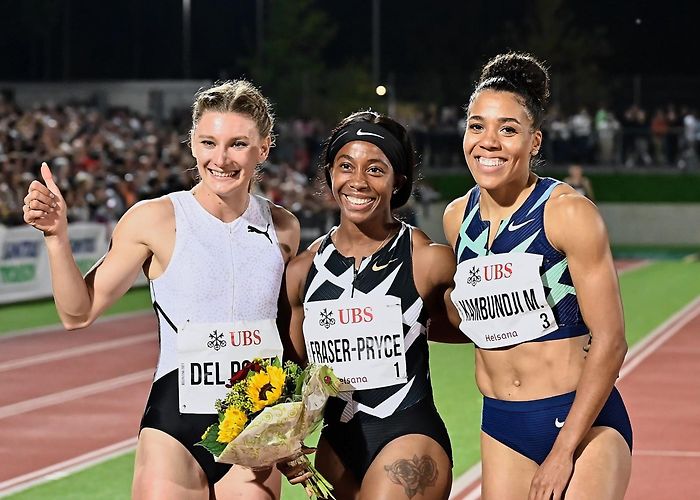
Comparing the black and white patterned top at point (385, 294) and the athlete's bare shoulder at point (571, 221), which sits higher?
the athlete's bare shoulder at point (571, 221)

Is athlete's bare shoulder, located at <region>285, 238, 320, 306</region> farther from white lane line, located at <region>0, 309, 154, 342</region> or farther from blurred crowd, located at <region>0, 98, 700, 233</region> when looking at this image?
white lane line, located at <region>0, 309, 154, 342</region>

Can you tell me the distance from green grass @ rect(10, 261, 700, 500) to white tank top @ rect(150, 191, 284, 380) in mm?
3319

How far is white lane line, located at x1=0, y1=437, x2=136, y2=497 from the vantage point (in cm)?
814

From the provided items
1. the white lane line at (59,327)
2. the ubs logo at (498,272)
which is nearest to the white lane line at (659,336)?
the white lane line at (59,327)

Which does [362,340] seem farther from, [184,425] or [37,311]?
[37,311]

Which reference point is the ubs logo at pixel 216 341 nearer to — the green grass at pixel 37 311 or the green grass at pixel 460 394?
the green grass at pixel 460 394

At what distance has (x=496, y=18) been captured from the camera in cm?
4662

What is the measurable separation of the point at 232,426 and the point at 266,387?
0.16 metres

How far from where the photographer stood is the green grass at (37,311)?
1603 cm

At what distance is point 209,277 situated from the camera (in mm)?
4707

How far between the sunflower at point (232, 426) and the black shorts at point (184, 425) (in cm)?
36

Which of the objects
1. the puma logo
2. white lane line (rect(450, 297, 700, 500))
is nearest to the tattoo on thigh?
the puma logo

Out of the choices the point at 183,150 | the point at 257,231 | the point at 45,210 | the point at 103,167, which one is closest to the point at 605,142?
the point at 183,150

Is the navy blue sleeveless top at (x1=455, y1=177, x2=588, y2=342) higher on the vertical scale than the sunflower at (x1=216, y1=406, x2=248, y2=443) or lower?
higher
